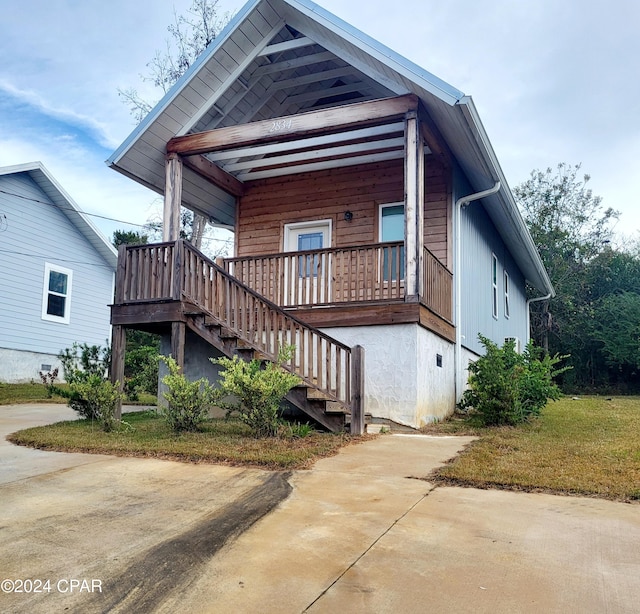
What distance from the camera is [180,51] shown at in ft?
67.2

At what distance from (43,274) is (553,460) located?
1538 centimetres

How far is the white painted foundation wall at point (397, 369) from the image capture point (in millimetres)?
8867

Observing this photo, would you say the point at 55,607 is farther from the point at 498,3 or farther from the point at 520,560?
the point at 498,3

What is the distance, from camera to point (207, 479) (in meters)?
5.16

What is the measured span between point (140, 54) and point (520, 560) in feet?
70.9

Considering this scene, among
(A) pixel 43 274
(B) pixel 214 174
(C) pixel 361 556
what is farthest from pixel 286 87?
(C) pixel 361 556

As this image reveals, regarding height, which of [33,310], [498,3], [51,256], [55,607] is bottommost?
[55,607]

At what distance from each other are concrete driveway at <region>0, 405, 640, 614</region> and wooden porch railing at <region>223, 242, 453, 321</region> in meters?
4.37

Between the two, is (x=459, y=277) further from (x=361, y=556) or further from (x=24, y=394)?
(x=24, y=394)

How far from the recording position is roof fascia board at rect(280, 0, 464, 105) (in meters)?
8.23

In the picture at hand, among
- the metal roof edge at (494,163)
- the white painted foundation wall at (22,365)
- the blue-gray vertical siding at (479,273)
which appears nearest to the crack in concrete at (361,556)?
the metal roof edge at (494,163)

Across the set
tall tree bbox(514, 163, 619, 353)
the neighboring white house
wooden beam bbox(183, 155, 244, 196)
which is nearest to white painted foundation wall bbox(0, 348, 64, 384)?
the neighboring white house

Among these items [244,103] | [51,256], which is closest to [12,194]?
[51,256]

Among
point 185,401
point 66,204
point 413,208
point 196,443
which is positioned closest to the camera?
point 196,443
